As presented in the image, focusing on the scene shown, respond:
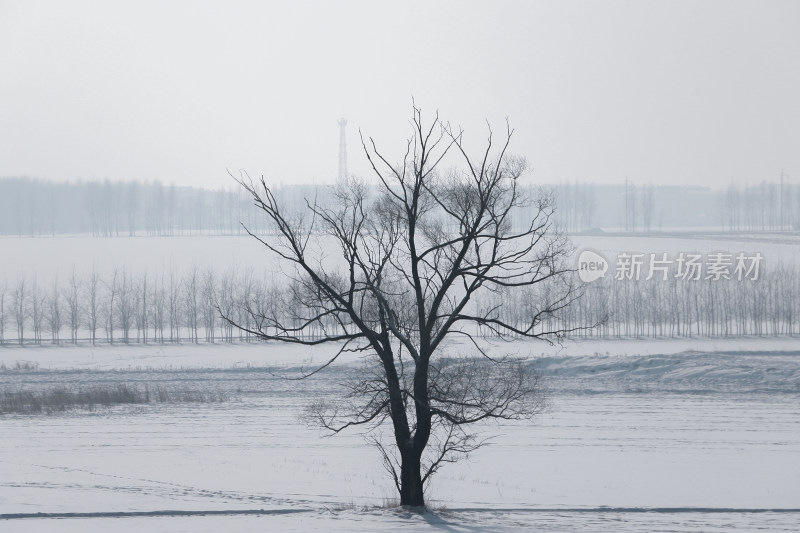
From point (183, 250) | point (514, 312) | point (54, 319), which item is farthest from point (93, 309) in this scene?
point (183, 250)

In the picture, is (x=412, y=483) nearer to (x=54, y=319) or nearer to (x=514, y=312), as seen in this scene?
(x=514, y=312)

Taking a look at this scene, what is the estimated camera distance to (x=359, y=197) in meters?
15.2

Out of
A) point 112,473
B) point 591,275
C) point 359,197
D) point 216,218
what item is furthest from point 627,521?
point 216,218

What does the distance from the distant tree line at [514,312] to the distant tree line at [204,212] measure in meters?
62.6

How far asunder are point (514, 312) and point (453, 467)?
38309mm

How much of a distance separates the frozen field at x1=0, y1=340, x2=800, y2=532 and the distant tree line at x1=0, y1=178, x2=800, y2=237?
10166cm

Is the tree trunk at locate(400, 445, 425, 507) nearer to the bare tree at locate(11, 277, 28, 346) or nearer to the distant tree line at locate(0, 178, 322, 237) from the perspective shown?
the bare tree at locate(11, 277, 28, 346)

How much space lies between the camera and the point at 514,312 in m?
58.4

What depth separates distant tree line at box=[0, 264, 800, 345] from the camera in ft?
190

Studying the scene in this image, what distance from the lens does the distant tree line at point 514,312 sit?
58.0 meters

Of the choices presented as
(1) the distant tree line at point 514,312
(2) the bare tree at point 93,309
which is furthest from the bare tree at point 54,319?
(2) the bare tree at point 93,309

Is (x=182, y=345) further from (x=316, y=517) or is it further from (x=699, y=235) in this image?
(x=699, y=235)

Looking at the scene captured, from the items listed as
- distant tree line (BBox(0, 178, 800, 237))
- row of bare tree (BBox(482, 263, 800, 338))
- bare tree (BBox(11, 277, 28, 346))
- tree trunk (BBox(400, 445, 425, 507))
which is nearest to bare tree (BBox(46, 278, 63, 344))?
bare tree (BBox(11, 277, 28, 346))

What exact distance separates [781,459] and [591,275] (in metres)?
51.2
